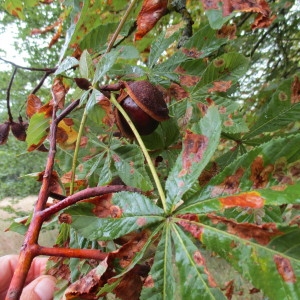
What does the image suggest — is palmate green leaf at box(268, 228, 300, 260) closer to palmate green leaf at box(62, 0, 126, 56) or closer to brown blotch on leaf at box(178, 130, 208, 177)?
brown blotch on leaf at box(178, 130, 208, 177)

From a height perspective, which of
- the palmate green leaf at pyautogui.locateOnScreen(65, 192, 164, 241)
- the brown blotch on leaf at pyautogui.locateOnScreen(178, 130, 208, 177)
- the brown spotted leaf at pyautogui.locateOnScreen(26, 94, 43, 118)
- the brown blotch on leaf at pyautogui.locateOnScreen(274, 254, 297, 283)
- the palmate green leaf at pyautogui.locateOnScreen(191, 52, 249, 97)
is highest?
the brown spotted leaf at pyautogui.locateOnScreen(26, 94, 43, 118)

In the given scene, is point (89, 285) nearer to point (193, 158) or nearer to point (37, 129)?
point (193, 158)

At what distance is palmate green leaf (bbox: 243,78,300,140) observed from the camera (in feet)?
2.77

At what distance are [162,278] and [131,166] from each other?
0.34 meters

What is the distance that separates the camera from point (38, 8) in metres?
3.21

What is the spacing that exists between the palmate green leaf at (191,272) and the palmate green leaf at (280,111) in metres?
0.46

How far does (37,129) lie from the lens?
86 centimetres

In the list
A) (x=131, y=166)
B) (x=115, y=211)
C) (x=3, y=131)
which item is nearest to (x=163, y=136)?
(x=131, y=166)

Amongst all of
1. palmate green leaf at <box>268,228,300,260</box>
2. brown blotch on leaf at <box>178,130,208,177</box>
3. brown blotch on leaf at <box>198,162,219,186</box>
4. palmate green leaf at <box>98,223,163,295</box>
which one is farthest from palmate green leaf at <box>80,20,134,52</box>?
palmate green leaf at <box>268,228,300,260</box>

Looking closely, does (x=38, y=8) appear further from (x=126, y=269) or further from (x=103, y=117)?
(x=126, y=269)

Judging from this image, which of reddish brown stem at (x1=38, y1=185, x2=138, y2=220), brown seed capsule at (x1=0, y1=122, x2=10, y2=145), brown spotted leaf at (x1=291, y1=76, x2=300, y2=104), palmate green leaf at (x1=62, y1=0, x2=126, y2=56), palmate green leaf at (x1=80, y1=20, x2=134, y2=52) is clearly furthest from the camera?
brown seed capsule at (x1=0, y1=122, x2=10, y2=145)

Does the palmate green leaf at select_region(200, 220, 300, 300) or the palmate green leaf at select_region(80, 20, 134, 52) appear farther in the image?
the palmate green leaf at select_region(80, 20, 134, 52)

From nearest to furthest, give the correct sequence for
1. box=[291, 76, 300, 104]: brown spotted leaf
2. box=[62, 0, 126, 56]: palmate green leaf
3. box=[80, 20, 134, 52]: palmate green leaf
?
1. box=[291, 76, 300, 104]: brown spotted leaf
2. box=[62, 0, 126, 56]: palmate green leaf
3. box=[80, 20, 134, 52]: palmate green leaf

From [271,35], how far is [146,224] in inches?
62.9
